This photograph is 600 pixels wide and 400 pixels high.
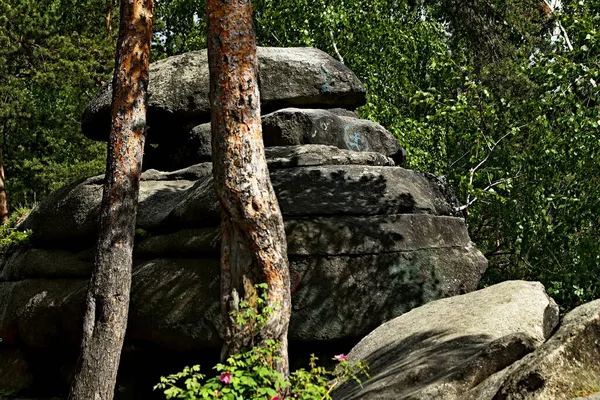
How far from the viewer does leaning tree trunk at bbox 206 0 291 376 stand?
7.55m

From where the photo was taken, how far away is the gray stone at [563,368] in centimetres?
337

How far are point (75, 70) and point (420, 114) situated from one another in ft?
33.2

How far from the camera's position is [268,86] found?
1273 centimetres

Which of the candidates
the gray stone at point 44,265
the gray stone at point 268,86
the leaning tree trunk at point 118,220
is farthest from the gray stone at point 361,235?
the gray stone at point 44,265

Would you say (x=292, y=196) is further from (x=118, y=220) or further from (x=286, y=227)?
(x=118, y=220)

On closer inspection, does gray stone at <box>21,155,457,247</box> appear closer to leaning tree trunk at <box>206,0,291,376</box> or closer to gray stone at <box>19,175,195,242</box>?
gray stone at <box>19,175,195,242</box>

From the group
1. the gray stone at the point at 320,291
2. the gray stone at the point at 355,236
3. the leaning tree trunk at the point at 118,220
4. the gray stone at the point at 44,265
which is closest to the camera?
the leaning tree trunk at the point at 118,220

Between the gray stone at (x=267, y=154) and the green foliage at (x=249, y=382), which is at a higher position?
the gray stone at (x=267, y=154)

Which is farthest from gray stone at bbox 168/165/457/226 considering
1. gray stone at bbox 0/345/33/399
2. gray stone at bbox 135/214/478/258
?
gray stone at bbox 0/345/33/399


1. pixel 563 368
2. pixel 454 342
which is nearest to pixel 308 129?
pixel 454 342

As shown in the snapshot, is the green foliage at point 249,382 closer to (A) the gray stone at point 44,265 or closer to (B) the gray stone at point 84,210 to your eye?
(B) the gray stone at point 84,210

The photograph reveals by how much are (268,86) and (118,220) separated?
4.36 meters

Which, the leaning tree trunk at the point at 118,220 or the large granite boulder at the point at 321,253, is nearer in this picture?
the leaning tree trunk at the point at 118,220

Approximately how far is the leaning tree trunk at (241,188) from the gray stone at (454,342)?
44.6 inches
